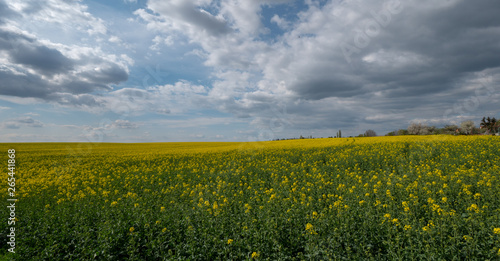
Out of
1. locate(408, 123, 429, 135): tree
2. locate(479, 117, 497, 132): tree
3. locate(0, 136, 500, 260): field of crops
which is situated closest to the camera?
locate(0, 136, 500, 260): field of crops

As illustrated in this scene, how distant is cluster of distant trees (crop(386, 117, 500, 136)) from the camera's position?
4912cm

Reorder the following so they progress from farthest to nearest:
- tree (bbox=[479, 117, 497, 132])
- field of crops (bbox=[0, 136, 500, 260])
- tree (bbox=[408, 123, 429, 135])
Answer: tree (bbox=[408, 123, 429, 135]) < tree (bbox=[479, 117, 497, 132]) < field of crops (bbox=[0, 136, 500, 260])

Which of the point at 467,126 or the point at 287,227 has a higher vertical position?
the point at 467,126

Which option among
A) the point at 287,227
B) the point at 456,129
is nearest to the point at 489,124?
the point at 456,129

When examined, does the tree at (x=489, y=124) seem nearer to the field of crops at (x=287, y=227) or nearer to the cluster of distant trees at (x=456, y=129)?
the cluster of distant trees at (x=456, y=129)

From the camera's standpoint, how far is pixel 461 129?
55219mm

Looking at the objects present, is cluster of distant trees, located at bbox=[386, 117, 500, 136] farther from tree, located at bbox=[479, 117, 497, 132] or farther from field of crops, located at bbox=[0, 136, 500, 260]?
field of crops, located at bbox=[0, 136, 500, 260]

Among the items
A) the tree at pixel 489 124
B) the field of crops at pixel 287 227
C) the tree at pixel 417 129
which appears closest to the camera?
the field of crops at pixel 287 227

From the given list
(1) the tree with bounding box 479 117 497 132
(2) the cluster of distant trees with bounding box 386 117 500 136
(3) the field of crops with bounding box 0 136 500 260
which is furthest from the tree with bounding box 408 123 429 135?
(3) the field of crops with bounding box 0 136 500 260

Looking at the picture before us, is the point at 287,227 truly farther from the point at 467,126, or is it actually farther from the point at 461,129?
the point at 467,126

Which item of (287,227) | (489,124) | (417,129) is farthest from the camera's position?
(417,129)

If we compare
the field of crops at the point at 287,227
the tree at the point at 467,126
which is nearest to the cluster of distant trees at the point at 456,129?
the tree at the point at 467,126

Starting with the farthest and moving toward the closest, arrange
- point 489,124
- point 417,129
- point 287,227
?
1. point 417,129
2. point 489,124
3. point 287,227

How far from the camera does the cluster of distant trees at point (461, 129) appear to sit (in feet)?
161
